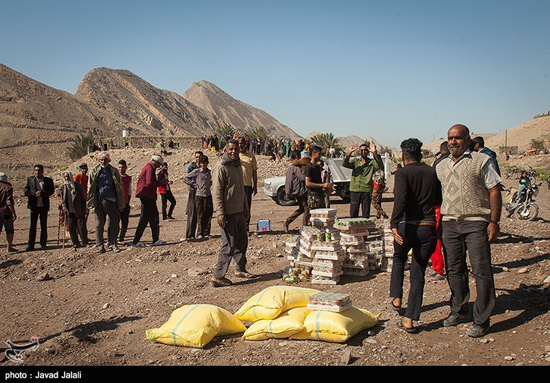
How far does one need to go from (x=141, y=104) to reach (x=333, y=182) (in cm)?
8455

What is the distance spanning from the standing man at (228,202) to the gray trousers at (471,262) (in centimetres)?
305

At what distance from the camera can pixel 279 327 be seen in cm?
449


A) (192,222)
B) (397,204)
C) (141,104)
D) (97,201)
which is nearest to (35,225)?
(97,201)

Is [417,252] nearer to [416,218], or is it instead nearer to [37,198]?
[416,218]

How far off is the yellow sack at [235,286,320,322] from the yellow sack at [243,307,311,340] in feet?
0.33

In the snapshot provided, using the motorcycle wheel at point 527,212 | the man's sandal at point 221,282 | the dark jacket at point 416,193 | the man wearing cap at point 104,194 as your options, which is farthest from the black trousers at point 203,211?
the motorcycle wheel at point 527,212

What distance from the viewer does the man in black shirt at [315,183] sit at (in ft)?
28.9

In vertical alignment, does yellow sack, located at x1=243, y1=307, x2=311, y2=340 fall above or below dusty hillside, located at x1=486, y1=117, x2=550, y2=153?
below

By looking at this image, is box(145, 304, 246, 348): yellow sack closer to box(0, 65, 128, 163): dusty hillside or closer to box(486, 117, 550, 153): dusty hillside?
box(0, 65, 128, 163): dusty hillside

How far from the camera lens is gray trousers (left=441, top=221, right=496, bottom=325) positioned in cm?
432

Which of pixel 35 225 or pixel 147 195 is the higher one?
pixel 147 195

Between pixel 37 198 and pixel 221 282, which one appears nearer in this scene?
pixel 221 282

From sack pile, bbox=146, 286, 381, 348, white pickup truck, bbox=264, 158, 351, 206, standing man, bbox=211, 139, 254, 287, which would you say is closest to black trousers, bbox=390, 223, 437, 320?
sack pile, bbox=146, 286, 381, 348
